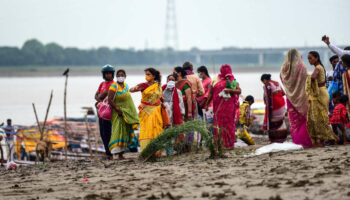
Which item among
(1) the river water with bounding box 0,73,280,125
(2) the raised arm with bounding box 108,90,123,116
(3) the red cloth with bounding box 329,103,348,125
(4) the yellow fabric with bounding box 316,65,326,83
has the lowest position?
(1) the river water with bounding box 0,73,280,125

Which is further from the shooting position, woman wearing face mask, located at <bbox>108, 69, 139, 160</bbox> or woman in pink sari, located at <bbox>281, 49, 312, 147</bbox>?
woman wearing face mask, located at <bbox>108, 69, 139, 160</bbox>

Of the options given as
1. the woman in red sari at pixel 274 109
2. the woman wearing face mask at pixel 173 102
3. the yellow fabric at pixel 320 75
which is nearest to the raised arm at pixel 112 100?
the woman wearing face mask at pixel 173 102

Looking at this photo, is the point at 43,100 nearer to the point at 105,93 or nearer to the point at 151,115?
the point at 105,93

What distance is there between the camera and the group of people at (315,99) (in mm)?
8594

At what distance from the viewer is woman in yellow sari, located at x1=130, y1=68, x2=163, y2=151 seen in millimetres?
9297

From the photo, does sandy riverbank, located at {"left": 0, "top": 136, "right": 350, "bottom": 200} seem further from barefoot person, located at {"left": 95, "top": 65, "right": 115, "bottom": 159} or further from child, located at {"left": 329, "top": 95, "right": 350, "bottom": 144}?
barefoot person, located at {"left": 95, "top": 65, "right": 115, "bottom": 159}

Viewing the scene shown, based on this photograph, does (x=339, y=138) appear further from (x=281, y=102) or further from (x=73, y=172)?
(x=73, y=172)

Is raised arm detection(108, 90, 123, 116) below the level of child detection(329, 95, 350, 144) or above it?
above

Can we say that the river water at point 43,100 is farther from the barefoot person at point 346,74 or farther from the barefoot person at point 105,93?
the barefoot person at point 346,74

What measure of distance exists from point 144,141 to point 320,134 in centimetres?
243

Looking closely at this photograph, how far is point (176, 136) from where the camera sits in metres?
8.43

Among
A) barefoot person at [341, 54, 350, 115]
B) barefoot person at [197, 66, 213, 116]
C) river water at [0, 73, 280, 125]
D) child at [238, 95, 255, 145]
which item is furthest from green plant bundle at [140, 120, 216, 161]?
river water at [0, 73, 280, 125]

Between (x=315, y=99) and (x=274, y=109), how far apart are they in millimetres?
1532

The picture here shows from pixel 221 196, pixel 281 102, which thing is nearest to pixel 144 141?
pixel 281 102
